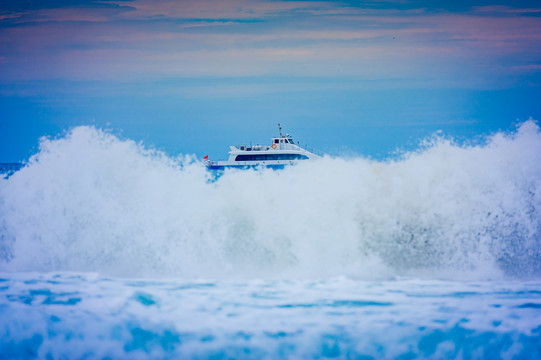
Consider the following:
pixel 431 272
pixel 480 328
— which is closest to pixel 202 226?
pixel 431 272

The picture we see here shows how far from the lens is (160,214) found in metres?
Result: 6.29

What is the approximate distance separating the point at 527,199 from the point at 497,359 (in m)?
3.21

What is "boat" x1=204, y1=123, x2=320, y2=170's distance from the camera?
19422 millimetres

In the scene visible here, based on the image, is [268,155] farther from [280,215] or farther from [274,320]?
[274,320]

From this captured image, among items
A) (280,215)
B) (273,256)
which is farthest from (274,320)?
(280,215)

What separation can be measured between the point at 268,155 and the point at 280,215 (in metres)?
13.4

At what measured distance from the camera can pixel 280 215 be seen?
617 cm

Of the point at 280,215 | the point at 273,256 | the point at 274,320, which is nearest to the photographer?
the point at 274,320

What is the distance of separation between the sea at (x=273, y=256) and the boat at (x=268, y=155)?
1189 cm

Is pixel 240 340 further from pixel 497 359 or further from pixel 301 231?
pixel 301 231

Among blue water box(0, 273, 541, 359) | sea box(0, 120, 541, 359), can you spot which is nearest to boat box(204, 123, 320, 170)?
sea box(0, 120, 541, 359)

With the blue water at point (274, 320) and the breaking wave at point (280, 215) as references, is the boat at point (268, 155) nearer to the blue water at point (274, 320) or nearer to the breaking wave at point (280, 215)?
the breaking wave at point (280, 215)

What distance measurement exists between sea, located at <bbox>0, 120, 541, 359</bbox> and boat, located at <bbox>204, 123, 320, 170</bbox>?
1189cm

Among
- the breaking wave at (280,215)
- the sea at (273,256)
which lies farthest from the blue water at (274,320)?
the breaking wave at (280,215)
